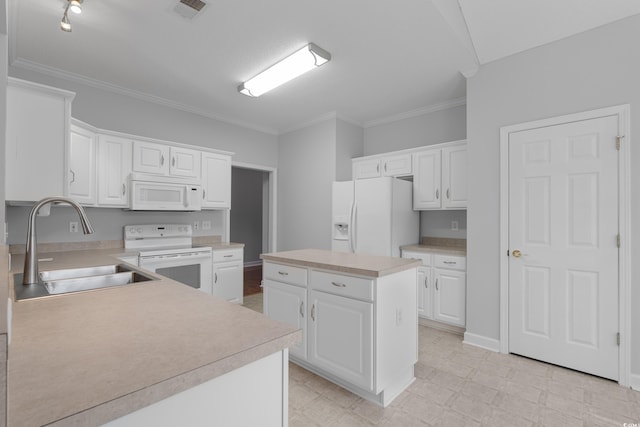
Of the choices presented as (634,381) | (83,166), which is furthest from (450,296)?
(83,166)

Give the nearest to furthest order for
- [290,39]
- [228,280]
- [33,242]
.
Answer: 1. [33,242]
2. [290,39]
3. [228,280]

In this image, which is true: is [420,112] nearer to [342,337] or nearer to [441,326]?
[441,326]

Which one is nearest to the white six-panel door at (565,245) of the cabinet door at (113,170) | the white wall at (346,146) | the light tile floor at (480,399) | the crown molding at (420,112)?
the light tile floor at (480,399)

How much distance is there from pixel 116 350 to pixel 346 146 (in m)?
4.16

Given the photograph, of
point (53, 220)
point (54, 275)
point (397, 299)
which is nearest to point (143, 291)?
point (54, 275)

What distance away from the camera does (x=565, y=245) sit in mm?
2496

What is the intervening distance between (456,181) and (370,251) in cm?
129

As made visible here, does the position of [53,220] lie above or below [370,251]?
above

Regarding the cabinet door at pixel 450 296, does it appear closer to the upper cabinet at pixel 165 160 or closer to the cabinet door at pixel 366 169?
the cabinet door at pixel 366 169

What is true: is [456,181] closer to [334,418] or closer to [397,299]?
[397,299]

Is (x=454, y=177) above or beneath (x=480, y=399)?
above

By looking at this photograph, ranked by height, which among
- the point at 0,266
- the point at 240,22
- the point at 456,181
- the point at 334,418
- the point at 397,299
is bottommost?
the point at 334,418

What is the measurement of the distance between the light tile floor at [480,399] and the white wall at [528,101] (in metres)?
0.40

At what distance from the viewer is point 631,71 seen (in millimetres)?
2248
